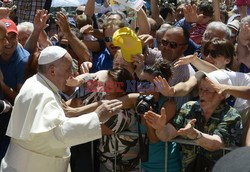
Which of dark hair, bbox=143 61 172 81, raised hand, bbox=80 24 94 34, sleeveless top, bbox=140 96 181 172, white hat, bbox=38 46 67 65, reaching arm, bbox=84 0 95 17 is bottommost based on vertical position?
sleeveless top, bbox=140 96 181 172

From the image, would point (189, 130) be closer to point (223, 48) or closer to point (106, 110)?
point (106, 110)

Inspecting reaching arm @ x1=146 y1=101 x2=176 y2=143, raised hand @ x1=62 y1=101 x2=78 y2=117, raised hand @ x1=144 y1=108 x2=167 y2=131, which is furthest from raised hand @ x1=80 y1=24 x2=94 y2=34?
raised hand @ x1=144 y1=108 x2=167 y2=131

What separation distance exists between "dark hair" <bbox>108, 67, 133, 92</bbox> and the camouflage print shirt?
0.55 metres

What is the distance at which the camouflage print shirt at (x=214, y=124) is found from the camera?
349 cm

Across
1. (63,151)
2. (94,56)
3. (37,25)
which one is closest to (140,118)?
(63,151)

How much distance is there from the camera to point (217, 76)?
3799mm

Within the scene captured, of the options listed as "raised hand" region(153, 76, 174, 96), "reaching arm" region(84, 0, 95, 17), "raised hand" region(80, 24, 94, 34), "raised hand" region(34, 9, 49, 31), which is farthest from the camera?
"reaching arm" region(84, 0, 95, 17)

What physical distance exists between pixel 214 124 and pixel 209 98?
20cm

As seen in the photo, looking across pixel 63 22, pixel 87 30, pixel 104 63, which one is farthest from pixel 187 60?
pixel 87 30

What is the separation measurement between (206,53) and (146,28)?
1.51 meters

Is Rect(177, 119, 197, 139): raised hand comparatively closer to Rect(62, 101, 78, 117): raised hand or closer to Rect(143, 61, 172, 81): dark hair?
Rect(143, 61, 172, 81): dark hair

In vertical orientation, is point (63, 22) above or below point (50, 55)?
below

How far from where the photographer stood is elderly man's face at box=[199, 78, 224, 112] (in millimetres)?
3555

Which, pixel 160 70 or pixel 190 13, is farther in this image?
→ pixel 190 13
